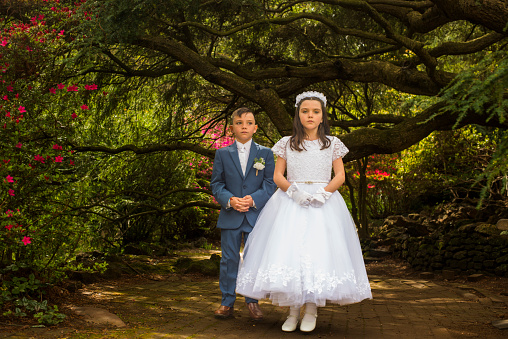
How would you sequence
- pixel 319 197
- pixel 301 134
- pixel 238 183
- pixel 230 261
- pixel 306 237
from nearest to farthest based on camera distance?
pixel 306 237 → pixel 319 197 → pixel 301 134 → pixel 230 261 → pixel 238 183

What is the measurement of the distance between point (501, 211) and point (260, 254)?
703 cm

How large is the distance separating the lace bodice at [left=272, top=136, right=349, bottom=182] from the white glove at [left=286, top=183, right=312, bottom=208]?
0.62 feet

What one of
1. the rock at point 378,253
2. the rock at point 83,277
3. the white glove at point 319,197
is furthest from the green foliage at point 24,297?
the rock at point 378,253

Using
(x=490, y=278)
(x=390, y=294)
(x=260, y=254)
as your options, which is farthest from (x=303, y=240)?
(x=490, y=278)

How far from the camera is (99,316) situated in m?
4.62

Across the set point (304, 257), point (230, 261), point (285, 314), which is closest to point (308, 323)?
point (304, 257)

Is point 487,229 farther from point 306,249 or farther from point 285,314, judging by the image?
point 306,249

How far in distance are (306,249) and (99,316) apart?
6.69 ft

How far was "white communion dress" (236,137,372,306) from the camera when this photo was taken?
13.0 feet

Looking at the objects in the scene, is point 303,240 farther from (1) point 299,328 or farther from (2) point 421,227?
(2) point 421,227

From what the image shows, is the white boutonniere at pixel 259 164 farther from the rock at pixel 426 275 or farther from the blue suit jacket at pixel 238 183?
the rock at pixel 426 275

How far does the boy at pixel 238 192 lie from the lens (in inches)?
191

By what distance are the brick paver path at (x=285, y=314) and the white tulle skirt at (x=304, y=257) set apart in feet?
1.42

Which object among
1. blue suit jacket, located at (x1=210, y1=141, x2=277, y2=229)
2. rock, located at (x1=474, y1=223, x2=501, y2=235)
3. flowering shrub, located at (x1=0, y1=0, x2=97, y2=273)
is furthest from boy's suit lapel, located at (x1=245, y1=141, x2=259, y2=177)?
rock, located at (x1=474, y1=223, x2=501, y2=235)
